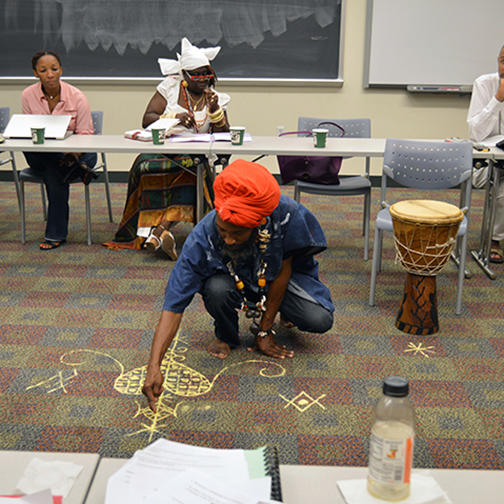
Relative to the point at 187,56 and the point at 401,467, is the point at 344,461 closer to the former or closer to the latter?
the point at 401,467

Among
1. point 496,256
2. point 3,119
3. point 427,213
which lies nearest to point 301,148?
point 427,213

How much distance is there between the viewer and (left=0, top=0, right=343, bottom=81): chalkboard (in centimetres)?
548

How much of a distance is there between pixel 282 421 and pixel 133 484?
50.4 inches

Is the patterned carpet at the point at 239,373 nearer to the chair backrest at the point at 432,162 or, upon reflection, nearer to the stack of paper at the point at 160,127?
the chair backrest at the point at 432,162

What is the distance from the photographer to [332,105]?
5715 millimetres

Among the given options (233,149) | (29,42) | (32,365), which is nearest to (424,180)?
(233,149)

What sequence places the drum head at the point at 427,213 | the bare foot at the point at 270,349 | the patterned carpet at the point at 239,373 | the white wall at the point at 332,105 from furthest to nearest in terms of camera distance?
the white wall at the point at 332,105 < the drum head at the point at 427,213 < the bare foot at the point at 270,349 < the patterned carpet at the point at 239,373

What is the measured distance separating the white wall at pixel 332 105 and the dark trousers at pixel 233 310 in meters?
3.25

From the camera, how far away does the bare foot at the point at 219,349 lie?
2.84 metres

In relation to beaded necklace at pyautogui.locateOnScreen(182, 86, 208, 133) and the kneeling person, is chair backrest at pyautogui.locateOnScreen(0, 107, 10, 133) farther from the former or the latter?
the kneeling person

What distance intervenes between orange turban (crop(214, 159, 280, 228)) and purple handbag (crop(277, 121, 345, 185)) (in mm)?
1842

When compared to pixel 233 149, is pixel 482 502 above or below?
below

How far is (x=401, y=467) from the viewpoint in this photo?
1121 millimetres

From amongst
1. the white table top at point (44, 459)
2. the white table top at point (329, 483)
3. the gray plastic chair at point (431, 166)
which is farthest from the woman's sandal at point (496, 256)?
the white table top at point (44, 459)
